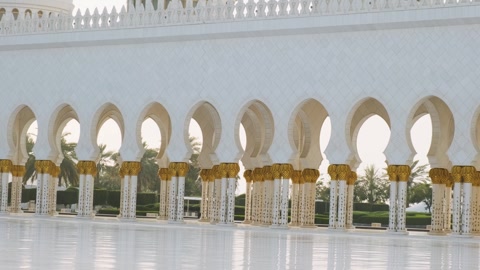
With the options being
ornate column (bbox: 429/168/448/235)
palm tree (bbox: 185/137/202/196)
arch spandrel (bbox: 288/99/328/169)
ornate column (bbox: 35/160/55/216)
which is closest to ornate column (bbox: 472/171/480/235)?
ornate column (bbox: 429/168/448/235)

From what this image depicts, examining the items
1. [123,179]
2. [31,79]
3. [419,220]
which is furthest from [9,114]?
[419,220]

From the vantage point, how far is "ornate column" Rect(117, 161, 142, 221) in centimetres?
2084

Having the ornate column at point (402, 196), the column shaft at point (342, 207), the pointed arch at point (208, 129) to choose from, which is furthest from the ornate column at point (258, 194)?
the ornate column at point (402, 196)

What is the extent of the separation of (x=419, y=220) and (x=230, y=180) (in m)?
10.5

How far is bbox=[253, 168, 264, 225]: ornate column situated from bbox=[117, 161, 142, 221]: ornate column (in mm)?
2472

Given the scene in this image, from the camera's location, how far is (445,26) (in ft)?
58.9

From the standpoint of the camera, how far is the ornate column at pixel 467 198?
17.5m

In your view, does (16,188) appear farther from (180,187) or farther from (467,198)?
(467,198)

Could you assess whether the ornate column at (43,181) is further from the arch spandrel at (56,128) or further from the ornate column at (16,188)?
the ornate column at (16,188)

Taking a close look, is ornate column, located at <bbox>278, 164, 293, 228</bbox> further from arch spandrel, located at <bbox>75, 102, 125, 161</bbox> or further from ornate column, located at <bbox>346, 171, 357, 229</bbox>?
arch spandrel, located at <bbox>75, 102, 125, 161</bbox>

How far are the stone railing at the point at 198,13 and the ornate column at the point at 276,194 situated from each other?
9.17 feet

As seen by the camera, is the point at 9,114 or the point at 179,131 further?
the point at 9,114

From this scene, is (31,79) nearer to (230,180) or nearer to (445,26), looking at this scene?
(230,180)

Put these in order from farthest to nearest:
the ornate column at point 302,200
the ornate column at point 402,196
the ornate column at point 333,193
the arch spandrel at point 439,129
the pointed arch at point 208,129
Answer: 1. the pointed arch at point 208,129
2. the ornate column at point 302,200
3. the arch spandrel at point 439,129
4. the ornate column at point 333,193
5. the ornate column at point 402,196
